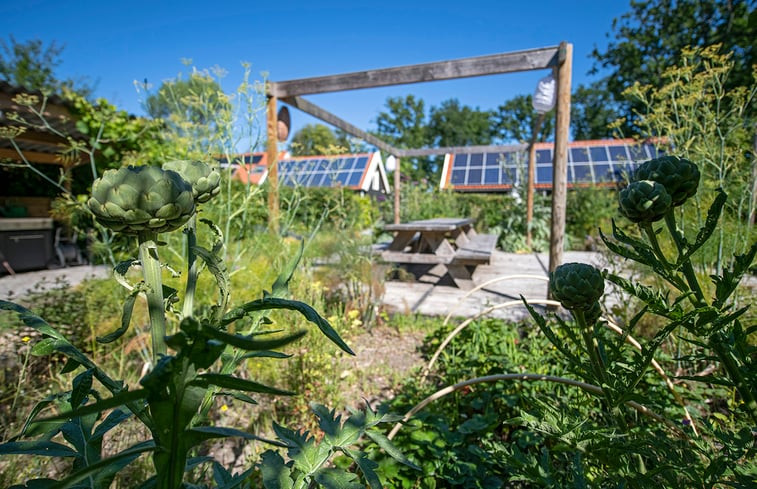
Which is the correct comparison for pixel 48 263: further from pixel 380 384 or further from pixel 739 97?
pixel 739 97

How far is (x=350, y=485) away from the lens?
57 centimetres

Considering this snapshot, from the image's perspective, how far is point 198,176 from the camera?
55 cm

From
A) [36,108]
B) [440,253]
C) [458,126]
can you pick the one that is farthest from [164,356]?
[458,126]

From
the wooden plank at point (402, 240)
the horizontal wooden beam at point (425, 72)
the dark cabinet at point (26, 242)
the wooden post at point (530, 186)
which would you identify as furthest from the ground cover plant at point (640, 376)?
the wooden post at point (530, 186)

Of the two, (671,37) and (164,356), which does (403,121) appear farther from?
(164,356)

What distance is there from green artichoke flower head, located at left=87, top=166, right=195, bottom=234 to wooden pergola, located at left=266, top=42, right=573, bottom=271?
2594 mm

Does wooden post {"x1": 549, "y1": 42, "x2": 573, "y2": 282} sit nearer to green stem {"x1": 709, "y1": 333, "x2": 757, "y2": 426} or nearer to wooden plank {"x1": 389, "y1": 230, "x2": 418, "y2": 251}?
wooden plank {"x1": 389, "y1": 230, "x2": 418, "y2": 251}

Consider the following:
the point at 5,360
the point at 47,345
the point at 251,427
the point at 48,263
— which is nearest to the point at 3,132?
the point at 5,360

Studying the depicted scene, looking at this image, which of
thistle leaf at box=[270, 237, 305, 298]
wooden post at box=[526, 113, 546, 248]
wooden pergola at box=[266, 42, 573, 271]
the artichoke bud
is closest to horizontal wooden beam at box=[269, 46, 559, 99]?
wooden pergola at box=[266, 42, 573, 271]

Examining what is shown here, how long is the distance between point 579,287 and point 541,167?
1410 cm

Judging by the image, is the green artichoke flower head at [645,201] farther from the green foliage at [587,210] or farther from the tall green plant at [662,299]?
the green foliage at [587,210]

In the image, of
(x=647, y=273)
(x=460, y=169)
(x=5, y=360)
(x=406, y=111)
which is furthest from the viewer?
(x=406, y=111)

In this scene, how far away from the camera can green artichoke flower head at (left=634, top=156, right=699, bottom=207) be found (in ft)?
2.07

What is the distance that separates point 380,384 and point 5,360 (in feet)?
6.32
